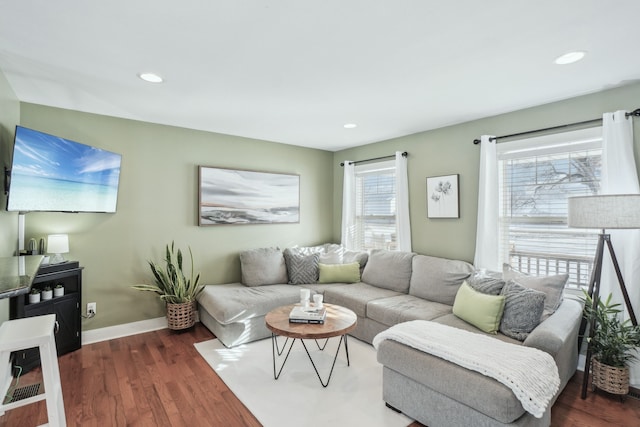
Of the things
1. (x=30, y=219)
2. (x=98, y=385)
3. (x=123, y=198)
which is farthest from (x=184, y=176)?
(x=98, y=385)

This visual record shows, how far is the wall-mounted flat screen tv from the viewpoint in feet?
7.89

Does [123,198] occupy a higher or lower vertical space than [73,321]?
higher

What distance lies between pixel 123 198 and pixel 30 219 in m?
0.80

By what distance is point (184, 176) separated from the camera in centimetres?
398

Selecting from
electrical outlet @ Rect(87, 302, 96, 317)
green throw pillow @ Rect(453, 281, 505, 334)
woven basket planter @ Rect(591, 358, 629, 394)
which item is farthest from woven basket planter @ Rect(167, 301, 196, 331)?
woven basket planter @ Rect(591, 358, 629, 394)

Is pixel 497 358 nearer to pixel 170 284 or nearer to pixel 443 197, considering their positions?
pixel 443 197

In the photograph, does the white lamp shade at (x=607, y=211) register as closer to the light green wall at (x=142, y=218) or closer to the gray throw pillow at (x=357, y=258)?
the gray throw pillow at (x=357, y=258)

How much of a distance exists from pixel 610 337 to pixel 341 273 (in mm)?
2637

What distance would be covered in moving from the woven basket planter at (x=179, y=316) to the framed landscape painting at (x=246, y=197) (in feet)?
3.45

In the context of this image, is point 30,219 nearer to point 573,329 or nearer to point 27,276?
point 27,276

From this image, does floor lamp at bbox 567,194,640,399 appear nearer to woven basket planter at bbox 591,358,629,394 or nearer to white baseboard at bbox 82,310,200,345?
woven basket planter at bbox 591,358,629,394

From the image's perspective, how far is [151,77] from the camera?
2.47m

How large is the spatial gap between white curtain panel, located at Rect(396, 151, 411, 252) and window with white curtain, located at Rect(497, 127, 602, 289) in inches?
44.3

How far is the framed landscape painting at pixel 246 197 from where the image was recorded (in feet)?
13.5
